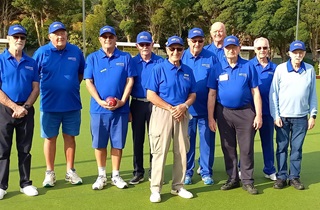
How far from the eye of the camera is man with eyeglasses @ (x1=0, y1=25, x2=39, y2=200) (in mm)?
4285

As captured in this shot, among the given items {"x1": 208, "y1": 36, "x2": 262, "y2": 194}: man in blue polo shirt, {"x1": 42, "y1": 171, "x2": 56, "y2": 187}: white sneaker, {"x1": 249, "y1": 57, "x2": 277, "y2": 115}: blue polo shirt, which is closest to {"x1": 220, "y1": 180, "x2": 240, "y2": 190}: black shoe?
{"x1": 208, "y1": 36, "x2": 262, "y2": 194}: man in blue polo shirt

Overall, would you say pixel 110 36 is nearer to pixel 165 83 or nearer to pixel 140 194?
pixel 165 83

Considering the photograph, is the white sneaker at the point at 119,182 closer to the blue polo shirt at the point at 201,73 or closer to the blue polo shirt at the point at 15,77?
the blue polo shirt at the point at 201,73

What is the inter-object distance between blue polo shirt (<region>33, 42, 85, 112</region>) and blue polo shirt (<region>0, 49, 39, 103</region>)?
315 millimetres

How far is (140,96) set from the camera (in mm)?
4949

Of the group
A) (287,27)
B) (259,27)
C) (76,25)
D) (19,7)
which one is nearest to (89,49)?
(76,25)

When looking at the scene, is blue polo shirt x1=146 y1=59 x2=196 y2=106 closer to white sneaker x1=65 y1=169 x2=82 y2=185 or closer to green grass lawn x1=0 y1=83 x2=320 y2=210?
green grass lawn x1=0 y1=83 x2=320 y2=210

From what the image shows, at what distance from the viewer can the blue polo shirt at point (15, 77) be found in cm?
429

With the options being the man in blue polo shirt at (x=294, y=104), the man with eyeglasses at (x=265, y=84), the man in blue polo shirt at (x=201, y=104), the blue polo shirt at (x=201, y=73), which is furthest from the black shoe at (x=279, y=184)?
the blue polo shirt at (x=201, y=73)

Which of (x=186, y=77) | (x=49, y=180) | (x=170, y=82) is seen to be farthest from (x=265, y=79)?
(x=49, y=180)

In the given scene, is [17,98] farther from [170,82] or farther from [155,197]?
[155,197]

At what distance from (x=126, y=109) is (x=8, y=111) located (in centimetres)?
138

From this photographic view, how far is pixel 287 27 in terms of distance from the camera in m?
33.4

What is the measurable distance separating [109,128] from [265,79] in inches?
84.3
